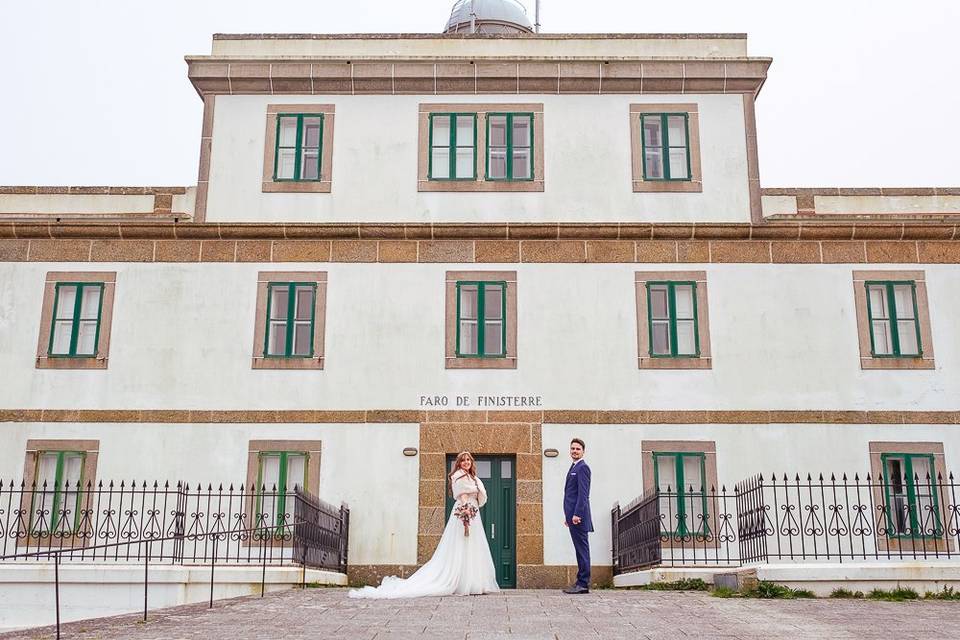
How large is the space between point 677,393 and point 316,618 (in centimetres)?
1022

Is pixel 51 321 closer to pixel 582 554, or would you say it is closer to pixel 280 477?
pixel 280 477

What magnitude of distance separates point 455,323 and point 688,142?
593cm

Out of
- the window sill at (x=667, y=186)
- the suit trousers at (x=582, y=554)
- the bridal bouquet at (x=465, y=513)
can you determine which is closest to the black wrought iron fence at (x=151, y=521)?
the bridal bouquet at (x=465, y=513)

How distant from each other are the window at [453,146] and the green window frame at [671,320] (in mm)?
4251

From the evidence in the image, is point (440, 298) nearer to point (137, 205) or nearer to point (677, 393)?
point (677, 393)

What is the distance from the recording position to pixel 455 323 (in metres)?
20.0

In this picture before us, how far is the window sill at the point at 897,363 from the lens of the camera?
64.6 feet

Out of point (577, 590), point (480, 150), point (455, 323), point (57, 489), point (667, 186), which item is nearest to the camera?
point (577, 590)

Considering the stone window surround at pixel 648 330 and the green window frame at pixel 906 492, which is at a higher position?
the stone window surround at pixel 648 330

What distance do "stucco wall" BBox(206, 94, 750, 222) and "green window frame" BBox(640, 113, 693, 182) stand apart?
1.08 feet

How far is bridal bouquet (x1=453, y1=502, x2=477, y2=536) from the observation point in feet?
47.6

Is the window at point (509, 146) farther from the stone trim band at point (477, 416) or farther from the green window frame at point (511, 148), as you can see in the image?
the stone trim band at point (477, 416)

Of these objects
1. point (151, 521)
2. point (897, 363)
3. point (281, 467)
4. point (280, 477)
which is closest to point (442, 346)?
point (281, 467)

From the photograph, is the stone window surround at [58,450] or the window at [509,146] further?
the window at [509,146]
